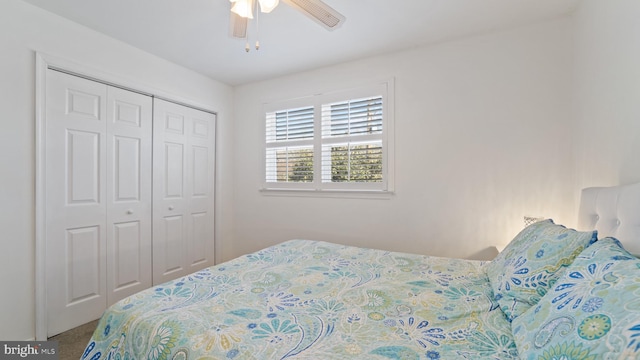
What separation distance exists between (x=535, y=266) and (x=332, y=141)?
222 cm

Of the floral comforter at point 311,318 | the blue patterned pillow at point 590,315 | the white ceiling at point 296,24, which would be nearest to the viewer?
the blue patterned pillow at point 590,315

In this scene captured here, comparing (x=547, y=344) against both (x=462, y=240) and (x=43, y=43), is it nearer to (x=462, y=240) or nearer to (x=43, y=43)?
(x=462, y=240)

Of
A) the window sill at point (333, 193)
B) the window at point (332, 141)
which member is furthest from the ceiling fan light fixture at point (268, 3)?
the window sill at point (333, 193)

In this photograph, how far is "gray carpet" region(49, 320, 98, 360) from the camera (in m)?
1.94

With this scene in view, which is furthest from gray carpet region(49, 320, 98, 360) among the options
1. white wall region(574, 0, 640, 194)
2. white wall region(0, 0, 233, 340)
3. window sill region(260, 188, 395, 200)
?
white wall region(574, 0, 640, 194)

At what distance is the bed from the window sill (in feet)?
4.03

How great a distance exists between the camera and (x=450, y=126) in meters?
2.53

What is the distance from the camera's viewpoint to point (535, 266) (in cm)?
111

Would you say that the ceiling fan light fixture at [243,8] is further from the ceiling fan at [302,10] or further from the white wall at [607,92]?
the white wall at [607,92]

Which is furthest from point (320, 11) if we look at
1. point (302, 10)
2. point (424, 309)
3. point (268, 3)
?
point (424, 309)

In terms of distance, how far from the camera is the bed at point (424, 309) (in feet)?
2.38

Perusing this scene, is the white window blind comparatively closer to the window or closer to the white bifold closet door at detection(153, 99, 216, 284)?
the window

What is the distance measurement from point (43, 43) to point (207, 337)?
253 centimetres

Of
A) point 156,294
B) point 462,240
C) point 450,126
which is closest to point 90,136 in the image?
point 156,294
